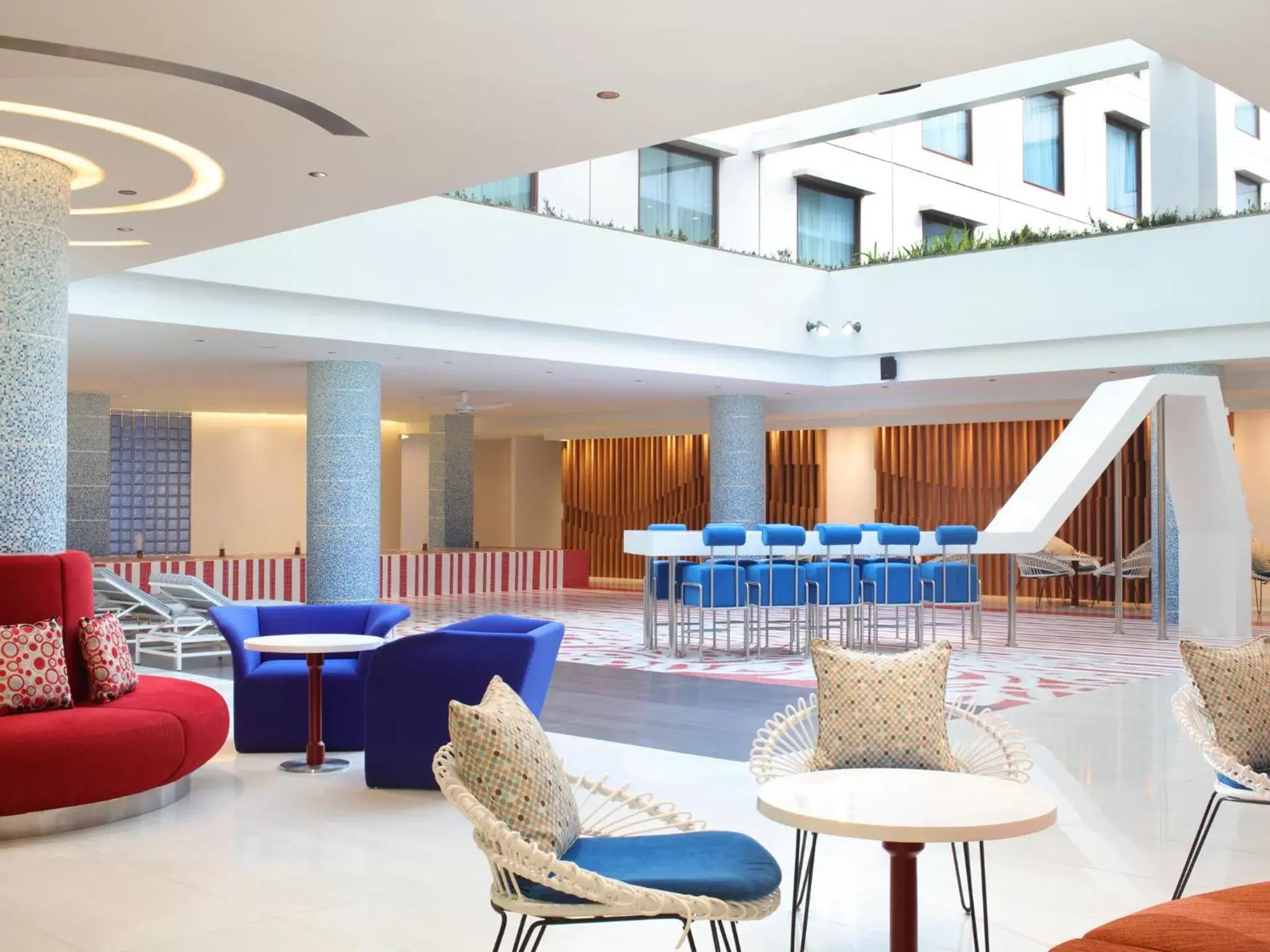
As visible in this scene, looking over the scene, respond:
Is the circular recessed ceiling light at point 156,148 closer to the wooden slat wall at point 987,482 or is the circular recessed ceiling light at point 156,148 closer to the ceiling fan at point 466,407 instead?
the ceiling fan at point 466,407

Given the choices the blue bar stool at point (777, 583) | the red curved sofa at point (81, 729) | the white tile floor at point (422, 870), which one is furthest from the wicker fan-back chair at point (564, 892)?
the blue bar stool at point (777, 583)

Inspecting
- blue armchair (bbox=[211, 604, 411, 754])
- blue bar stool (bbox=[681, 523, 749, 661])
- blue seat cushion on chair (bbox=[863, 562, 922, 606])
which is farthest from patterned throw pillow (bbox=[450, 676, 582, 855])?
blue seat cushion on chair (bbox=[863, 562, 922, 606])

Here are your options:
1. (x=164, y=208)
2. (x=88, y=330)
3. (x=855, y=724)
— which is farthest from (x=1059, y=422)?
(x=855, y=724)

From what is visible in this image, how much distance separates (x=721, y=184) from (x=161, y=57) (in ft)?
45.6

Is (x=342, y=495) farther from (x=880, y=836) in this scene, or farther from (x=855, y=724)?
(x=880, y=836)

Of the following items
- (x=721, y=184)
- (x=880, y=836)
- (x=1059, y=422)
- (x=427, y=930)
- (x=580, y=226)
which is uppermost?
(x=721, y=184)

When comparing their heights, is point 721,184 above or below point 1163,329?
above

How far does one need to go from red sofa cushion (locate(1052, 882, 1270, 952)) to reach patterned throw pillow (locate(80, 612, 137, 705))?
449cm

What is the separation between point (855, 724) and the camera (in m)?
4.16

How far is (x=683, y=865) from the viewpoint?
10.4 ft

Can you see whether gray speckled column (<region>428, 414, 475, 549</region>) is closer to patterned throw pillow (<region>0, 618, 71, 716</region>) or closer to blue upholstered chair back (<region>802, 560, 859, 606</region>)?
blue upholstered chair back (<region>802, 560, 859, 606</region>)

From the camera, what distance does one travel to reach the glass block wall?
2100 centimetres

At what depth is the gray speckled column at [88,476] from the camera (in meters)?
17.2

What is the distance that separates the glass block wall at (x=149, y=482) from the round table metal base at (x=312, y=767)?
1526 centimetres
